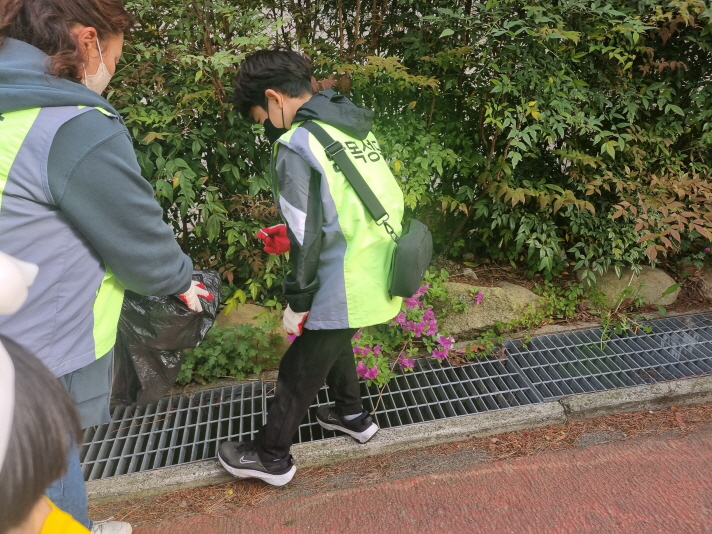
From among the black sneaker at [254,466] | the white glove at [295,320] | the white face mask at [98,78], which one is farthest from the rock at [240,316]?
the white face mask at [98,78]

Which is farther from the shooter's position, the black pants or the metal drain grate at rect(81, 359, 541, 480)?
the metal drain grate at rect(81, 359, 541, 480)

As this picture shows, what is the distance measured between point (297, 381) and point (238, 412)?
0.86 meters

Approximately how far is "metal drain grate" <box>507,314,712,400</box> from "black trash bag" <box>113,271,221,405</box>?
6.70 ft

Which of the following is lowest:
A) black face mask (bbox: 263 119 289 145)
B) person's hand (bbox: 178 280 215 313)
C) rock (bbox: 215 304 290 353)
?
rock (bbox: 215 304 290 353)

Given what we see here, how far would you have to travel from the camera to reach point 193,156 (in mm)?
2979

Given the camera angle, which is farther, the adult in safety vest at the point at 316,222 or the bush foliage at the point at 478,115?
the bush foliage at the point at 478,115

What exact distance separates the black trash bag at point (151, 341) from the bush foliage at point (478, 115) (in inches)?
39.1

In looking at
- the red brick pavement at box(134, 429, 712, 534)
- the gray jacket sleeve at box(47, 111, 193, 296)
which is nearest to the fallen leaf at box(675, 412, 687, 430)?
the red brick pavement at box(134, 429, 712, 534)

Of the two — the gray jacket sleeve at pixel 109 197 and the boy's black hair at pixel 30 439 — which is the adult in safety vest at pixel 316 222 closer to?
the gray jacket sleeve at pixel 109 197

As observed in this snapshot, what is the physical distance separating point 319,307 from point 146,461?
1.35 metres

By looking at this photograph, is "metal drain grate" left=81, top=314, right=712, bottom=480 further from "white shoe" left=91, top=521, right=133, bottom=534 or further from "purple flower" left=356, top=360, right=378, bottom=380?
"white shoe" left=91, top=521, right=133, bottom=534

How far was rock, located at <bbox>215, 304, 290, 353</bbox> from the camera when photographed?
3285 millimetres

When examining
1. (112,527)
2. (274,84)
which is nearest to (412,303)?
(274,84)

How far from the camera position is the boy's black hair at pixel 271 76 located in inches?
79.9
